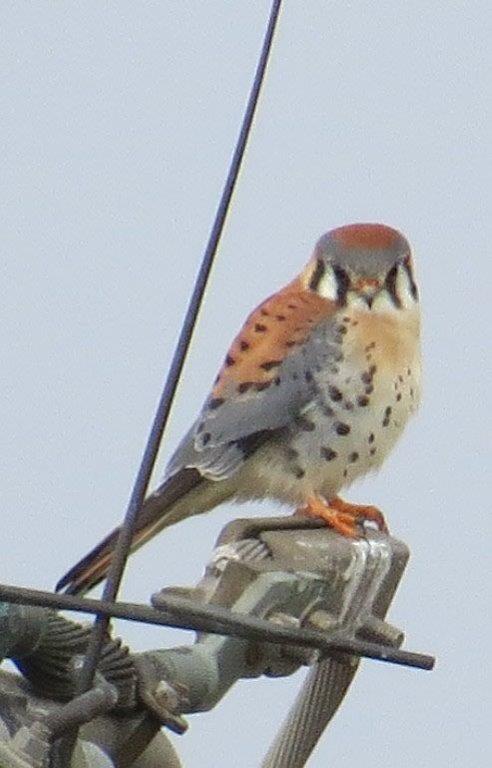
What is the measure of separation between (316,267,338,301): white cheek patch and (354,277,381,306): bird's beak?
0.07m

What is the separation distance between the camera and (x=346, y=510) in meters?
5.92

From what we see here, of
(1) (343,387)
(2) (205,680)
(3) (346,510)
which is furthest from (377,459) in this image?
(2) (205,680)

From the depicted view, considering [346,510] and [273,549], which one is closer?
[273,549]

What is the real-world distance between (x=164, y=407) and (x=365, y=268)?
105 inches

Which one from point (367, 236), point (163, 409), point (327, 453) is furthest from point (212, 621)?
point (367, 236)

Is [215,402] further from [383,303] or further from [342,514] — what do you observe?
[342,514]

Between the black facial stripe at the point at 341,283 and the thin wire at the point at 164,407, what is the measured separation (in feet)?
7.78

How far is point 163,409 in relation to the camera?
4.11m

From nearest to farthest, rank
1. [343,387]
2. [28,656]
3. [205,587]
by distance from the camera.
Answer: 1. [28,656]
2. [205,587]
3. [343,387]

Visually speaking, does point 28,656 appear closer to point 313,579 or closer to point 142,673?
point 142,673

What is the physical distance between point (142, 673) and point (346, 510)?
1931 millimetres

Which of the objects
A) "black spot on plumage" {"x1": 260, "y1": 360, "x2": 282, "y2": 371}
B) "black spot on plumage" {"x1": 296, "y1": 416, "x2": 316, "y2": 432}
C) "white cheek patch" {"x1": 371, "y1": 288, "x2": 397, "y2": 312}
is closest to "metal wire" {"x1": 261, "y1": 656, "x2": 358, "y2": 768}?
"black spot on plumage" {"x1": 296, "y1": 416, "x2": 316, "y2": 432}

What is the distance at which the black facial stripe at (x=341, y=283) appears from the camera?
266 inches

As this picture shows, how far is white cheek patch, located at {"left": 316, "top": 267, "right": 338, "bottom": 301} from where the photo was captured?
6.80 metres
